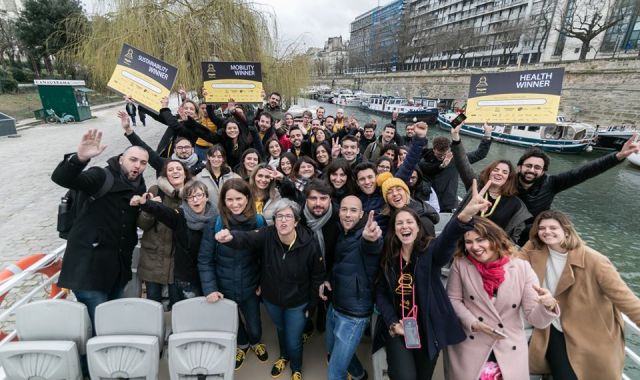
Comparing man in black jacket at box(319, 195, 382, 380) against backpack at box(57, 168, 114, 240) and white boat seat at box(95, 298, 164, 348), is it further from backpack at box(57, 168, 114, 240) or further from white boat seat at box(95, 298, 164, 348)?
backpack at box(57, 168, 114, 240)

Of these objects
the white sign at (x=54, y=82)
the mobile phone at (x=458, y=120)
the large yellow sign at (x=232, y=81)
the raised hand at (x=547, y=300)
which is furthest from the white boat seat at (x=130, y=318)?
the white sign at (x=54, y=82)

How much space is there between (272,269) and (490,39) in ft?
218

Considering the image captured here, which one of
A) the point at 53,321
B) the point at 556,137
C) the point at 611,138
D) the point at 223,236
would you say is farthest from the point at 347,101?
the point at 53,321

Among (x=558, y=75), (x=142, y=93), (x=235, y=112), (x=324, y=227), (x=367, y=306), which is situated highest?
(x=558, y=75)

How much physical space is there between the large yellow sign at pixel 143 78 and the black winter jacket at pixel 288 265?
328 cm

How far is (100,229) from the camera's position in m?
2.49

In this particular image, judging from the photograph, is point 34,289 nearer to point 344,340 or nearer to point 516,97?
point 344,340

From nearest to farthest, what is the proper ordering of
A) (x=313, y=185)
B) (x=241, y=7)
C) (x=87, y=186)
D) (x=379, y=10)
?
(x=87, y=186), (x=313, y=185), (x=241, y=7), (x=379, y=10)

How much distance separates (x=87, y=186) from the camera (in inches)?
91.7

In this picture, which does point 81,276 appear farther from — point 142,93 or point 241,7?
point 241,7

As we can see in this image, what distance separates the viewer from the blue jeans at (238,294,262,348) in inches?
110

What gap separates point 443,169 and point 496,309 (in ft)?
8.79

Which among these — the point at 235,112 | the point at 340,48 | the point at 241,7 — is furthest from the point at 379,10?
the point at 235,112

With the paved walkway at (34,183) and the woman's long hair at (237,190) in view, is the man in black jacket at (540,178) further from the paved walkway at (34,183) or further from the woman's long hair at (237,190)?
the paved walkway at (34,183)
